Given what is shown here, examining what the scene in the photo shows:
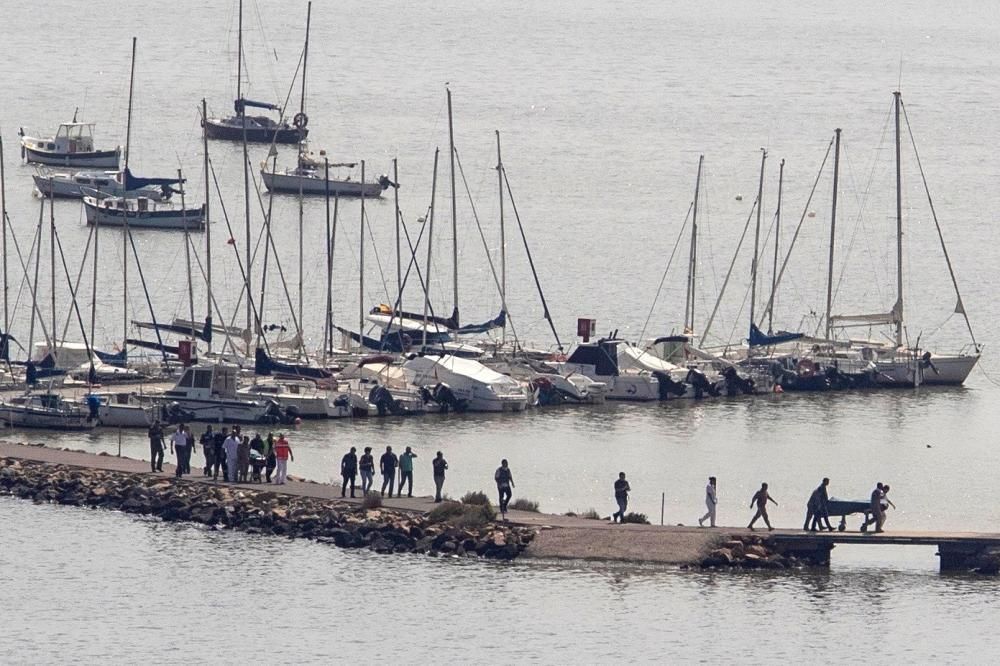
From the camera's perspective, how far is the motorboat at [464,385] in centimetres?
6069

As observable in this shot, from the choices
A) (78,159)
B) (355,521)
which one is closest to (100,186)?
(78,159)

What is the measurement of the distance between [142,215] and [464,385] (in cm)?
3753

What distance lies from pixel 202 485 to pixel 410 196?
191 ft

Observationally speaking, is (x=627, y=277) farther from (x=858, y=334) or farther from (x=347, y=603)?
(x=347, y=603)

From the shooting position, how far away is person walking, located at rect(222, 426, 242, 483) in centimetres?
4709

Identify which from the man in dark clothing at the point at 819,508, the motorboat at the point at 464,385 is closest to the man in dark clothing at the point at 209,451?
the man in dark clothing at the point at 819,508

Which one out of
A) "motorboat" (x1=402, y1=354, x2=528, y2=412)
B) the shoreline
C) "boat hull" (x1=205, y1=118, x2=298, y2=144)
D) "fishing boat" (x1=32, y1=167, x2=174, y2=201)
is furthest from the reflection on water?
"boat hull" (x1=205, y1=118, x2=298, y2=144)

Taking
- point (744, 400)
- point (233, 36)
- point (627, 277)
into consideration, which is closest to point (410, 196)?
point (627, 277)

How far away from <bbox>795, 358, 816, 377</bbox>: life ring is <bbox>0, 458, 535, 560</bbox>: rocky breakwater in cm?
2350

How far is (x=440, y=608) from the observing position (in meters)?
40.9

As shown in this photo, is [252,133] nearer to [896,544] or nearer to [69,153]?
[69,153]

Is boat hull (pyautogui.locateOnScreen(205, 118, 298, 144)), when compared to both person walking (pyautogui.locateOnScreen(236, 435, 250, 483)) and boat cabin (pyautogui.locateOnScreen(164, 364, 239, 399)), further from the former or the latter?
person walking (pyautogui.locateOnScreen(236, 435, 250, 483))

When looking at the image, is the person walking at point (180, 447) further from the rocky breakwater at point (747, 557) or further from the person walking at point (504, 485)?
the rocky breakwater at point (747, 557)

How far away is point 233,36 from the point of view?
184750 millimetres
